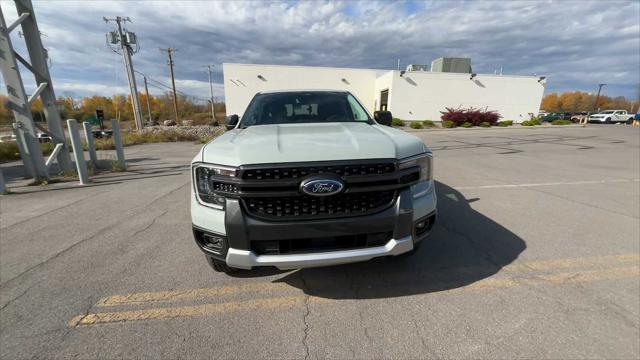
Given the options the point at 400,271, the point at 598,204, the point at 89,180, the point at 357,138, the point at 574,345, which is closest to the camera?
the point at 574,345

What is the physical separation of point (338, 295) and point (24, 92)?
340 inches

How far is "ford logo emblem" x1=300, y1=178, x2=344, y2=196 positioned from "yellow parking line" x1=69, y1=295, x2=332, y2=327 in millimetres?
995

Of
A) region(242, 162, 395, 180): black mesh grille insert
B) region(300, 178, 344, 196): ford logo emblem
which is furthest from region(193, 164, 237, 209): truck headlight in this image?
region(300, 178, 344, 196): ford logo emblem

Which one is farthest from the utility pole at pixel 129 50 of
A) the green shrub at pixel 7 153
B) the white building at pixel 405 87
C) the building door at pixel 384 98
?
the building door at pixel 384 98

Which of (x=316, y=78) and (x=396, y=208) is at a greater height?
(x=316, y=78)

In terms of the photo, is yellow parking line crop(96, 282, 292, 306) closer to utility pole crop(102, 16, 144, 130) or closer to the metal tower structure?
the metal tower structure

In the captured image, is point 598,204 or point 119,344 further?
point 598,204

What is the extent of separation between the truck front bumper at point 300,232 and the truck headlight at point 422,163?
0.24m

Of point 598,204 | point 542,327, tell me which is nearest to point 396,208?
point 542,327

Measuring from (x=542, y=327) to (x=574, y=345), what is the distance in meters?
0.18

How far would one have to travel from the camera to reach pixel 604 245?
10.5 feet

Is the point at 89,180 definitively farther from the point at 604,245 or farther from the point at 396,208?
the point at 604,245

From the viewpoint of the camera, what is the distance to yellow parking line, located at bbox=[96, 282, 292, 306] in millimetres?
2375

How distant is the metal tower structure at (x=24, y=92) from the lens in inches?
247
